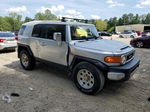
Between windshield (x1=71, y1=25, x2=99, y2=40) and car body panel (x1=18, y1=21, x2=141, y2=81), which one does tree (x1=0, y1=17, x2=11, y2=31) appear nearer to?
car body panel (x1=18, y1=21, x2=141, y2=81)

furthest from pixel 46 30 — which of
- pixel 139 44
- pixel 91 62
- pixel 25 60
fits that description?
pixel 139 44

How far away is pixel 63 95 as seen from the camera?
3.89 metres

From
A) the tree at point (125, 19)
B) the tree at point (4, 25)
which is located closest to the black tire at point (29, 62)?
the tree at point (4, 25)

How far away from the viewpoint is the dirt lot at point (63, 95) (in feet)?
10.9

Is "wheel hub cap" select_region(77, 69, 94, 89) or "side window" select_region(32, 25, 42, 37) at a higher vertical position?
"side window" select_region(32, 25, 42, 37)

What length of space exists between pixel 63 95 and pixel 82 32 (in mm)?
1927

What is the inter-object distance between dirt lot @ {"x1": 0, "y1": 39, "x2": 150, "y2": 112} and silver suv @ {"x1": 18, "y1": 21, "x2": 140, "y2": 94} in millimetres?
381

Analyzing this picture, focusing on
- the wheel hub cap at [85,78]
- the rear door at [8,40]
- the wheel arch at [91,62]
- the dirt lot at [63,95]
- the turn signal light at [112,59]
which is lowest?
the dirt lot at [63,95]

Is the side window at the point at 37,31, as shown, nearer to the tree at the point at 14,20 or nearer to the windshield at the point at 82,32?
the windshield at the point at 82,32

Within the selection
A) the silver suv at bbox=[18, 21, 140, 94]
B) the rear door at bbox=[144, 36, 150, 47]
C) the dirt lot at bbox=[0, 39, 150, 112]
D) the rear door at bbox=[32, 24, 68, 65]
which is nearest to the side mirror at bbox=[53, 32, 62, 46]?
the silver suv at bbox=[18, 21, 140, 94]

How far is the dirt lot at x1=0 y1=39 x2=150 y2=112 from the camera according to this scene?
3.33m

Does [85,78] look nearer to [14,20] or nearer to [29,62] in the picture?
[29,62]

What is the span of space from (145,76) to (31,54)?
4074mm

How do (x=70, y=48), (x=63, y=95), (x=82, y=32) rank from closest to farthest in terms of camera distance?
(x=63, y=95)
(x=70, y=48)
(x=82, y=32)
